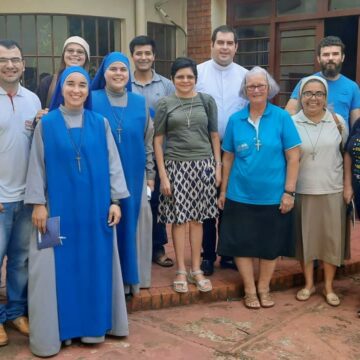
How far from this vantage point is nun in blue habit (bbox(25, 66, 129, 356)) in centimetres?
334

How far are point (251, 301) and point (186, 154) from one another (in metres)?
1.26

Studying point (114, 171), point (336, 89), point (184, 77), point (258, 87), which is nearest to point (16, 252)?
point (114, 171)

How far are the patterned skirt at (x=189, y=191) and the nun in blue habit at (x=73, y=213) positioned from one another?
68cm

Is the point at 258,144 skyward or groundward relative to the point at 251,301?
skyward

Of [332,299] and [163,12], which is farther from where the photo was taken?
[163,12]

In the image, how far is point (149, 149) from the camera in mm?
4066

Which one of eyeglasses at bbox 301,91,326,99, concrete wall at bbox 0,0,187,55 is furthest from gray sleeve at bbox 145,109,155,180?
concrete wall at bbox 0,0,187,55

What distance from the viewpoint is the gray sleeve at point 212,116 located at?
4207mm

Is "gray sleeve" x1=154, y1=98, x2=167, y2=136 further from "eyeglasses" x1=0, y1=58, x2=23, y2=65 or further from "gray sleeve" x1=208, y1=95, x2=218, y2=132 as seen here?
"eyeglasses" x1=0, y1=58, x2=23, y2=65

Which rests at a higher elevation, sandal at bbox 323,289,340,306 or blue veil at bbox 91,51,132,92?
blue veil at bbox 91,51,132,92

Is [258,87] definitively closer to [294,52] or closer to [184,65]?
[184,65]

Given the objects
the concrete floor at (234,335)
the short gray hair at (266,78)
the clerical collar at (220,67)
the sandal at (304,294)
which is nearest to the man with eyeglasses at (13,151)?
the concrete floor at (234,335)

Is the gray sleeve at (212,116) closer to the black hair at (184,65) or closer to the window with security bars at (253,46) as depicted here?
the black hair at (184,65)

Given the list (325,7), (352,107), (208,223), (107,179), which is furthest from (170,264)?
(325,7)
